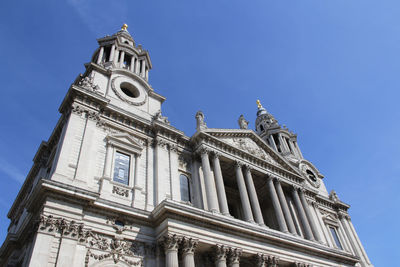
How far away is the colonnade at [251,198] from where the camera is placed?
20828mm

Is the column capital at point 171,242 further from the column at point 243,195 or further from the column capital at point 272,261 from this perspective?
the column at point 243,195

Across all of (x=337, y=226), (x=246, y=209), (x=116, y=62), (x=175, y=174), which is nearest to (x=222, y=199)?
(x=246, y=209)

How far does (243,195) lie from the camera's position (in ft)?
73.0

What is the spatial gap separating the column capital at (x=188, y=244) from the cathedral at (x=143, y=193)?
5 centimetres

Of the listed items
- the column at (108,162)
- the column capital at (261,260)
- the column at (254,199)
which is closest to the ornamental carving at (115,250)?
the column at (108,162)

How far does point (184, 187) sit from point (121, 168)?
4663mm

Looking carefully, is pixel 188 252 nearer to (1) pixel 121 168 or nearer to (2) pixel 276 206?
(1) pixel 121 168

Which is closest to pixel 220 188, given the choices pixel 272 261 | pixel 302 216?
pixel 272 261

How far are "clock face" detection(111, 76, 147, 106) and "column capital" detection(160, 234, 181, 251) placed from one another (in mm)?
11485

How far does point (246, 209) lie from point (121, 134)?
378 inches

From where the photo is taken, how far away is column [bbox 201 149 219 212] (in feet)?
65.7

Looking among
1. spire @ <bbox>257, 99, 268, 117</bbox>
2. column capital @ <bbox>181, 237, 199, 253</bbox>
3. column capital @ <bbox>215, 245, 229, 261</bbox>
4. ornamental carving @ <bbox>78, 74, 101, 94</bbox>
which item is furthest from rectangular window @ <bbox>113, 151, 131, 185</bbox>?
spire @ <bbox>257, 99, 268, 117</bbox>

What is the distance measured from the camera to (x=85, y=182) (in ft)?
54.0

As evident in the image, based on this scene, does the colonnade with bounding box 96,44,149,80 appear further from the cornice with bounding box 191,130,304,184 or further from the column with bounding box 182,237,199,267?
the column with bounding box 182,237,199,267
